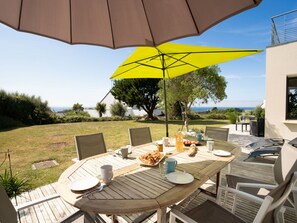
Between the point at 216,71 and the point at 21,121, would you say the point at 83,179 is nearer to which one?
the point at 216,71

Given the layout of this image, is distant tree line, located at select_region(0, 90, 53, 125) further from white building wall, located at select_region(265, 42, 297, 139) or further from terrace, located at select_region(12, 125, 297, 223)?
white building wall, located at select_region(265, 42, 297, 139)

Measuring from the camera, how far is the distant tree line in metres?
12.6

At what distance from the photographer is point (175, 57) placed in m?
3.40

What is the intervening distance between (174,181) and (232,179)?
117 cm

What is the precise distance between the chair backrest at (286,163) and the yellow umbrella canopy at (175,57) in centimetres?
163

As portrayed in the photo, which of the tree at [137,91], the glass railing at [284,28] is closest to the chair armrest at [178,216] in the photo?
the glass railing at [284,28]

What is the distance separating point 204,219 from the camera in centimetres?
153

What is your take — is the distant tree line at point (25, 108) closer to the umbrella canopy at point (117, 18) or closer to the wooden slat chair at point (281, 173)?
the umbrella canopy at point (117, 18)

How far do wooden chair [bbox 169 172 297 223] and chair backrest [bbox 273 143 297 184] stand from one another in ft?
2.07

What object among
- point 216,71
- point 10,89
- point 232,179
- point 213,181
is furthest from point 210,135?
point 10,89

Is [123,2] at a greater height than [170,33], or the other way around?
[123,2]

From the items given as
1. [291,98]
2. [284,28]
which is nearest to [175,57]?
[291,98]

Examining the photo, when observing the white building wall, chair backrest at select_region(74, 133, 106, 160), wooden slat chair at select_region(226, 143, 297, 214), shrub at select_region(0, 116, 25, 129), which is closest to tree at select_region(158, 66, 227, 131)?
the white building wall

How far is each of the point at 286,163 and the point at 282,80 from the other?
542cm
